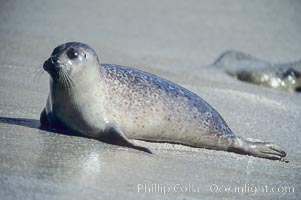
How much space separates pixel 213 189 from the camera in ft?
12.6

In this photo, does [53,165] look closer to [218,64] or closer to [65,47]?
[65,47]

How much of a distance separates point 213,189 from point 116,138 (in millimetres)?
783

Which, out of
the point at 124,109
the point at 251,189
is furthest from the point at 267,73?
the point at 251,189

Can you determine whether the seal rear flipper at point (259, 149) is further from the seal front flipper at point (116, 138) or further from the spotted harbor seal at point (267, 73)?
the spotted harbor seal at point (267, 73)

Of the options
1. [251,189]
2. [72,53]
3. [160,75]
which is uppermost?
[72,53]

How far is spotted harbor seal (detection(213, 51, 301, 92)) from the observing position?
7.51 meters

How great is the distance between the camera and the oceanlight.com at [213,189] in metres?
3.67

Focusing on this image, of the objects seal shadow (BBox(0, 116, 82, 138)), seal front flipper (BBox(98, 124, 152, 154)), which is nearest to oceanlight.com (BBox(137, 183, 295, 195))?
seal front flipper (BBox(98, 124, 152, 154))

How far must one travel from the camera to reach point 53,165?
148 inches

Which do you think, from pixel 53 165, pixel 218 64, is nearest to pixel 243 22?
pixel 218 64

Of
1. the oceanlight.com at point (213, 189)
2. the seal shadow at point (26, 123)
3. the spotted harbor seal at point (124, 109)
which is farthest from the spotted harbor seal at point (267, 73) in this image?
the oceanlight.com at point (213, 189)

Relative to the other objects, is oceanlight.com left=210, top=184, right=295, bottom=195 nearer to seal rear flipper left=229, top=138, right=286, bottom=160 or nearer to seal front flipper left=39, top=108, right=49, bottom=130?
seal rear flipper left=229, top=138, right=286, bottom=160

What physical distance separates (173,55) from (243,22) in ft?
8.94

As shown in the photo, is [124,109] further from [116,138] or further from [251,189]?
[251,189]
